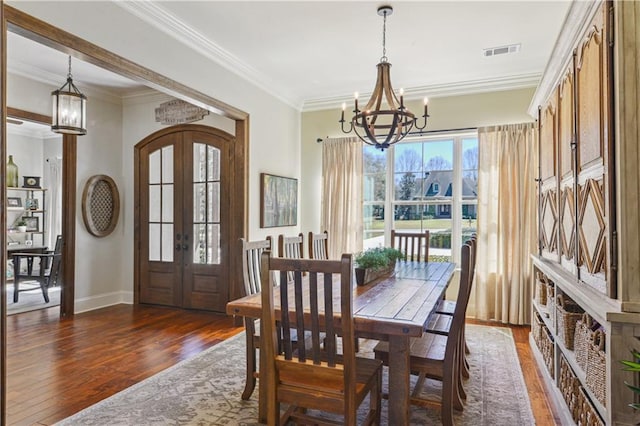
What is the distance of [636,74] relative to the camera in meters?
1.61

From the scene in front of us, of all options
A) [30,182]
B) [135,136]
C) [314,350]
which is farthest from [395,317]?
[30,182]

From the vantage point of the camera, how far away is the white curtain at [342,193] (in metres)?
5.30

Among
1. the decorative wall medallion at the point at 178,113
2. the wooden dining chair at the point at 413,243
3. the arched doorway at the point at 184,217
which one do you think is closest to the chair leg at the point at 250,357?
the wooden dining chair at the point at 413,243

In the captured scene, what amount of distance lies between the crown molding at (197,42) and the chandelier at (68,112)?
1373 millimetres

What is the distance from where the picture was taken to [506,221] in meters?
4.56

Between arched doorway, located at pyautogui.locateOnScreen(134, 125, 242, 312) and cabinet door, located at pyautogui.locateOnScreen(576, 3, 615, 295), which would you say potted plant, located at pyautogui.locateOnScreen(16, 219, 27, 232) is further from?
cabinet door, located at pyautogui.locateOnScreen(576, 3, 615, 295)

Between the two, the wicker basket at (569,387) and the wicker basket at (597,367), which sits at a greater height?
the wicker basket at (597,367)

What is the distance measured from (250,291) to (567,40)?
2.75 meters

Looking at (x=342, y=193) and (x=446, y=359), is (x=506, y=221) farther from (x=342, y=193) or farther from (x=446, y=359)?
(x=446, y=359)

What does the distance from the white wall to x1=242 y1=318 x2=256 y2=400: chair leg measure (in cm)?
202

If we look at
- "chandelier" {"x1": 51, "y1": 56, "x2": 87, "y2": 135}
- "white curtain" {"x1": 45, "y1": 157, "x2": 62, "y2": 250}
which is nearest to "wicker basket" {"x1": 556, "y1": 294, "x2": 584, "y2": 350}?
"chandelier" {"x1": 51, "y1": 56, "x2": 87, "y2": 135}

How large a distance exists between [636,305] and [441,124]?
373 centimetres

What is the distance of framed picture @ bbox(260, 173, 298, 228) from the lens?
187 inches

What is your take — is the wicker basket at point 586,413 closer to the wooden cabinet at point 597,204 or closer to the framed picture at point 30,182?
the wooden cabinet at point 597,204
